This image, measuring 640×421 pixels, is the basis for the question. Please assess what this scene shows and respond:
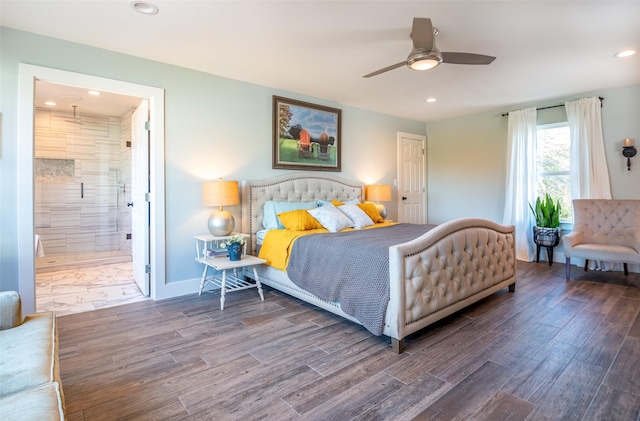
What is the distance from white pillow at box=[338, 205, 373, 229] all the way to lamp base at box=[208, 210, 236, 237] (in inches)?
52.8

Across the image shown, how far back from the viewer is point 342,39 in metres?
2.86

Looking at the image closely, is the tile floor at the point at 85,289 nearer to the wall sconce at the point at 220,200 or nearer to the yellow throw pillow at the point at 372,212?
the wall sconce at the point at 220,200

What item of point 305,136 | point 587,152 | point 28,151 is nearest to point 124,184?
point 28,151

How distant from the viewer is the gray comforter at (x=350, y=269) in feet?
7.68

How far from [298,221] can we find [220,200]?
0.86m

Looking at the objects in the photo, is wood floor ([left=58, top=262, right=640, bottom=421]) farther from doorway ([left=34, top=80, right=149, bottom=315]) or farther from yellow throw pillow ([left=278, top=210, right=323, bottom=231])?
doorway ([left=34, top=80, right=149, bottom=315])

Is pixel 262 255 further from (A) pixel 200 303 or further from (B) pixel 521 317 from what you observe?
(B) pixel 521 317

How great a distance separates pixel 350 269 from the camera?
8.49 ft

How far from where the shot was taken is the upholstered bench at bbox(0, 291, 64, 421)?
962 mm

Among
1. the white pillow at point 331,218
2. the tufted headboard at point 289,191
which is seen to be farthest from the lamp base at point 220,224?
the white pillow at point 331,218

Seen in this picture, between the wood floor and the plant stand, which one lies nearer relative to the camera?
the wood floor

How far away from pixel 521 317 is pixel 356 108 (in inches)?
144

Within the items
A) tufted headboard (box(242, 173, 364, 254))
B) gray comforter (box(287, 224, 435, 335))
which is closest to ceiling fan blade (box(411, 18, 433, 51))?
gray comforter (box(287, 224, 435, 335))

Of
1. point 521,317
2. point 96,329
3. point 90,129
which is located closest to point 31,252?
point 96,329
